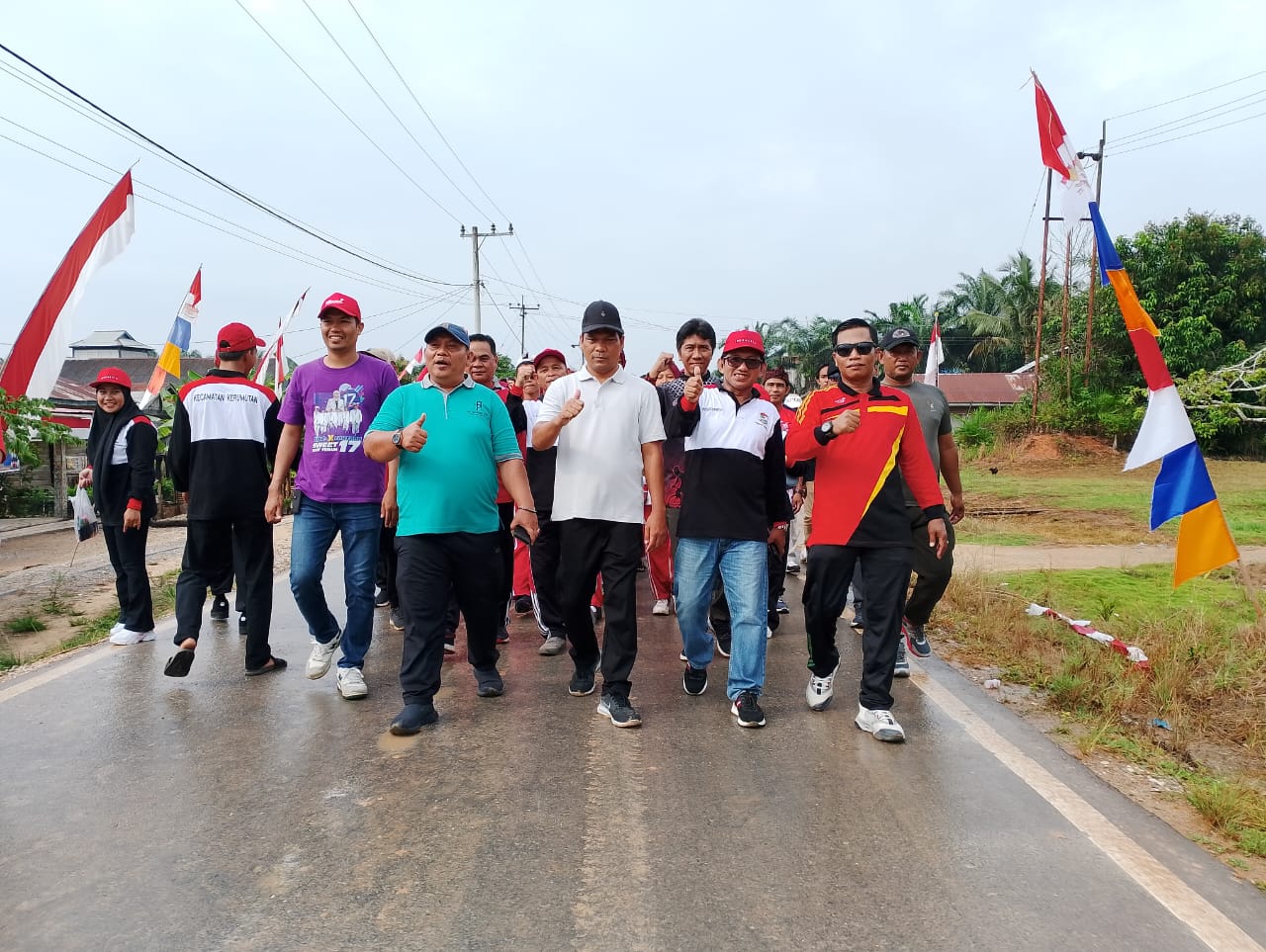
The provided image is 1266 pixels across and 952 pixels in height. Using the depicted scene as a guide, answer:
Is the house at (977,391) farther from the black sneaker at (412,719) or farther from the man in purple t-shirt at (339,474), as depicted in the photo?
the black sneaker at (412,719)

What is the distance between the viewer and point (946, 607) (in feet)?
25.3

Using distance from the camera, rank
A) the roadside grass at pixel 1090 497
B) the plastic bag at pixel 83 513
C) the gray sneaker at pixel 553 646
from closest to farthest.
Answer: the gray sneaker at pixel 553 646, the plastic bag at pixel 83 513, the roadside grass at pixel 1090 497

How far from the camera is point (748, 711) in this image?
14.9ft

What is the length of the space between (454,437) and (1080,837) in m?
3.05

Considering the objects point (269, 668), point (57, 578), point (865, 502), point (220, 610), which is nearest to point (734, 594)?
point (865, 502)

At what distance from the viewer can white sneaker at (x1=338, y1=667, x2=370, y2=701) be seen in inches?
194

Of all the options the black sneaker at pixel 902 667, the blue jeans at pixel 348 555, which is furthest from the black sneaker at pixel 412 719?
the black sneaker at pixel 902 667

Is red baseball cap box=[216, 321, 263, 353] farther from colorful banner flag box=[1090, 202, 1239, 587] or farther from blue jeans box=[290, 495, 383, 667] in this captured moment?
colorful banner flag box=[1090, 202, 1239, 587]

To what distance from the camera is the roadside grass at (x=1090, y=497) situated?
13.6 metres

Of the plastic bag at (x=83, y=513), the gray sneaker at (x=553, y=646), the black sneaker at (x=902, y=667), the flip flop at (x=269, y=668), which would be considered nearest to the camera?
the flip flop at (x=269, y=668)

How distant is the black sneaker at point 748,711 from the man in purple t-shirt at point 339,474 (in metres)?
1.92

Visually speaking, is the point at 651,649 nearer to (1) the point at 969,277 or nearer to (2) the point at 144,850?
(2) the point at 144,850

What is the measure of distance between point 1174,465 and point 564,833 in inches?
173

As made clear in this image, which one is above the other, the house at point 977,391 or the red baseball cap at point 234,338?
the house at point 977,391
